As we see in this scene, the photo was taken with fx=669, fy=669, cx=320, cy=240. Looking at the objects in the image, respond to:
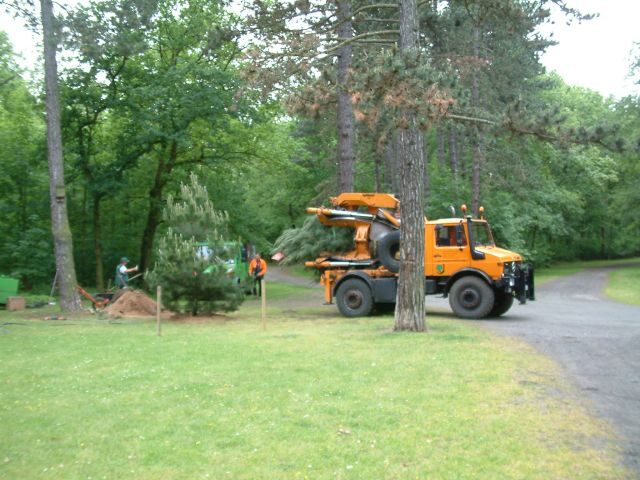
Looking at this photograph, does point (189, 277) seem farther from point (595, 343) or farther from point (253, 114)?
point (253, 114)

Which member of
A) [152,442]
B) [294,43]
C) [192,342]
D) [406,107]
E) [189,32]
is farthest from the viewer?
[189,32]

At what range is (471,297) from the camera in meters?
17.2

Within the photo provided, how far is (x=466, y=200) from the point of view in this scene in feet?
119

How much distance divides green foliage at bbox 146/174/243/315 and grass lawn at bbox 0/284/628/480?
4719 mm

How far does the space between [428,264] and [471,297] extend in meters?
1.44

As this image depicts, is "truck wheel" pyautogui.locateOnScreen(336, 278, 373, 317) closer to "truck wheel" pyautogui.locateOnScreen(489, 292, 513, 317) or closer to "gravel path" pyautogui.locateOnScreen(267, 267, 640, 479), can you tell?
"gravel path" pyautogui.locateOnScreen(267, 267, 640, 479)

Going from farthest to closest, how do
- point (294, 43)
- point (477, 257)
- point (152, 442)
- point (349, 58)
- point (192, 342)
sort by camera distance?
point (349, 58)
point (477, 257)
point (294, 43)
point (192, 342)
point (152, 442)

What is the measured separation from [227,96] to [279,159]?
15.5 ft

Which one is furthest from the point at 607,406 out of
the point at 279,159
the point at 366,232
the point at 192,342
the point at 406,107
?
the point at 279,159

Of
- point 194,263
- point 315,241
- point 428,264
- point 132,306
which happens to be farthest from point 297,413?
point 132,306

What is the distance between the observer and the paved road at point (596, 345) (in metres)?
7.30

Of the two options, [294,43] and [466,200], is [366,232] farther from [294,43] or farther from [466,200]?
[466,200]

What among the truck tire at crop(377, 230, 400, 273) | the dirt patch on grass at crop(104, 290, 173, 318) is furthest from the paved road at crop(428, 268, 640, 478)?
the dirt patch on grass at crop(104, 290, 173, 318)

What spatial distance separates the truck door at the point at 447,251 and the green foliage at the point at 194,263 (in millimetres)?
5285
